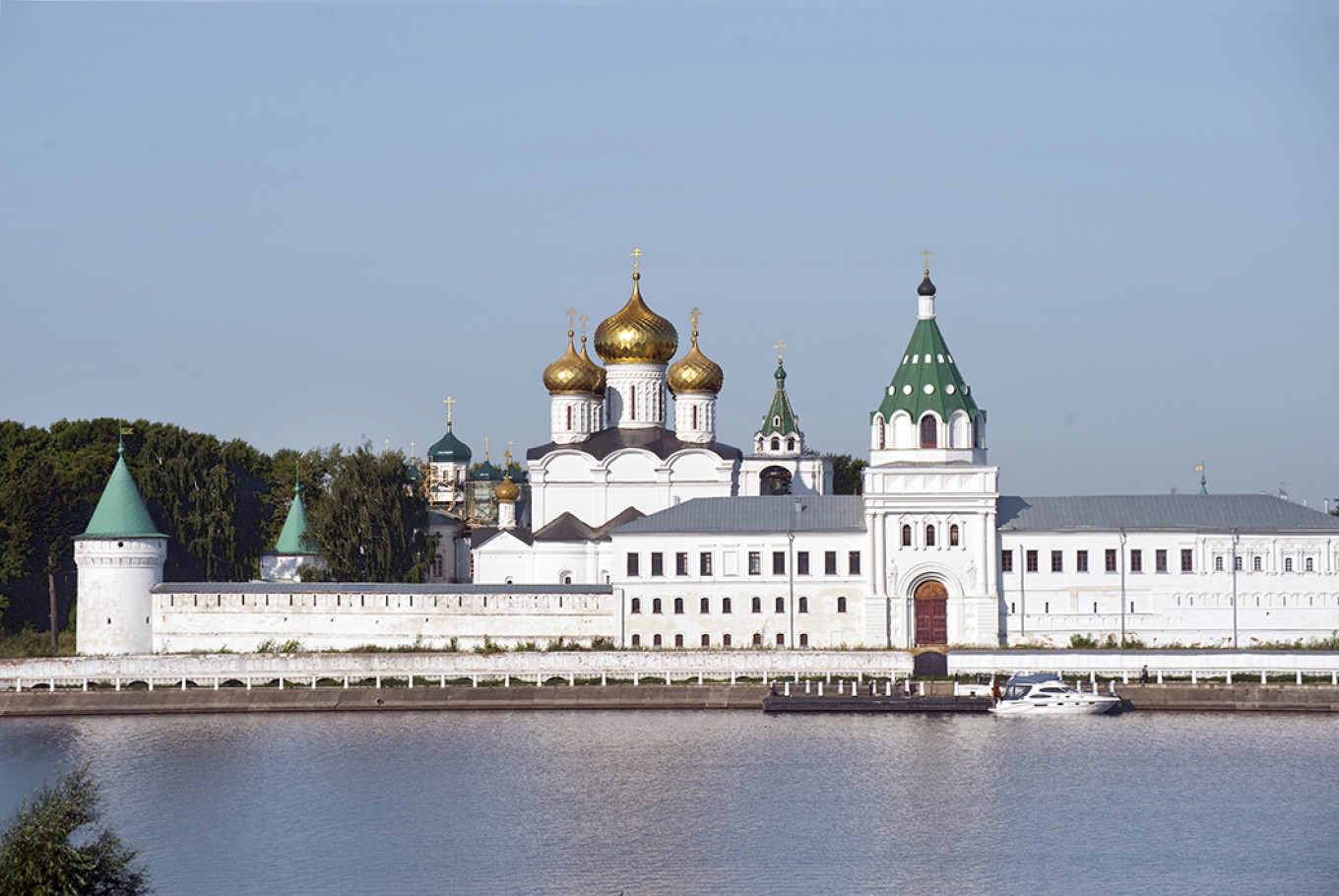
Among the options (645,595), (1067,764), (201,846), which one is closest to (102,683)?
(645,595)

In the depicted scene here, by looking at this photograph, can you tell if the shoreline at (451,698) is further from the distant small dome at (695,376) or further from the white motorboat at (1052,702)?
the distant small dome at (695,376)

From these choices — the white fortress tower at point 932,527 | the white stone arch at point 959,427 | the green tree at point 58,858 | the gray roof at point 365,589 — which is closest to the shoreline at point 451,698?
the gray roof at point 365,589

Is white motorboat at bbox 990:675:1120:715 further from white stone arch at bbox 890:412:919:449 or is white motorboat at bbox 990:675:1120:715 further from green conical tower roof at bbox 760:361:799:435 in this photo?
green conical tower roof at bbox 760:361:799:435

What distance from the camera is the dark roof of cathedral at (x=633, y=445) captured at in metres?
49.1

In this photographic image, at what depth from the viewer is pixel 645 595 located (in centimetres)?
4262

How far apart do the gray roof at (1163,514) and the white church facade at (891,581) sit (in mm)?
48

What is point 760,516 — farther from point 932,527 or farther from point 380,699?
point 380,699

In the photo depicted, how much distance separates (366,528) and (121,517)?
584 cm

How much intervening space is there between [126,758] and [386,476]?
1575 cm

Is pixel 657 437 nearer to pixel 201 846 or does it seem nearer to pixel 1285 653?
pixel 1285 653

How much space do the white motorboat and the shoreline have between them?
0.90 meters

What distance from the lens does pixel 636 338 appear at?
165 ft

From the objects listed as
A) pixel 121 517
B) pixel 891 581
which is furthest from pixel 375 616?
pixel 891 581

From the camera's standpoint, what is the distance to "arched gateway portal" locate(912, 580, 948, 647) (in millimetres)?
42094
